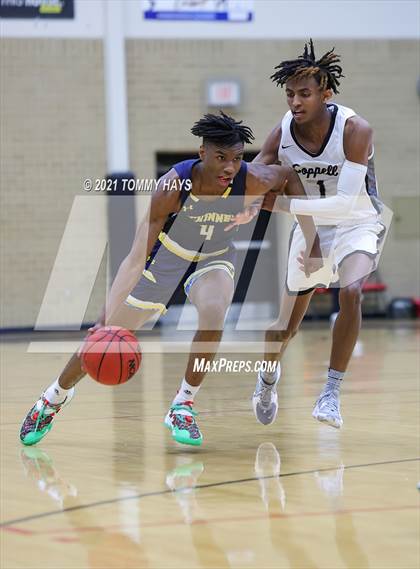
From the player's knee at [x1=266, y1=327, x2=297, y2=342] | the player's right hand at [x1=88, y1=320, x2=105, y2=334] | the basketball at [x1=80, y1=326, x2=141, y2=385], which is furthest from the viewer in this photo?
the player's knee at [x1=266, y1=327, x2=297, y2=342]

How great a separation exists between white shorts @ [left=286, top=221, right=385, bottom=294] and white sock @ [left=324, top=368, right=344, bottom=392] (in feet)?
1.92

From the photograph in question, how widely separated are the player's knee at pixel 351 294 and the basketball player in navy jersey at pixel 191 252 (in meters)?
0.60

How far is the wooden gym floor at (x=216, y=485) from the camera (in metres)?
3.38

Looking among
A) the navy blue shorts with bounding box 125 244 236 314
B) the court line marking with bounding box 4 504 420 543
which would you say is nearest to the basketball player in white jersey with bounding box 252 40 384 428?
the navy blue shorts with bounding box 125 244 236 314

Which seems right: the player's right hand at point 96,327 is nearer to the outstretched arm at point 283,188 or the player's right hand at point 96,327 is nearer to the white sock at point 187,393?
the white sock at point 187,393

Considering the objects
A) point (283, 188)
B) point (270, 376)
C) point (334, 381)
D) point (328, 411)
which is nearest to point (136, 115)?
point (270, 376)

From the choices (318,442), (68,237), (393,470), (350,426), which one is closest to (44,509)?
(393,470)

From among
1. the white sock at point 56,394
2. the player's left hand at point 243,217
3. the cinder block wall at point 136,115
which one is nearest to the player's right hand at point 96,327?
the white sock at point 56,394

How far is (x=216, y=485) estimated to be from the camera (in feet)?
14.9

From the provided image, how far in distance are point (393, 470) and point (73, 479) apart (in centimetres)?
144

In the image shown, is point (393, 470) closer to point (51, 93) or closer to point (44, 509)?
point (44, 509)

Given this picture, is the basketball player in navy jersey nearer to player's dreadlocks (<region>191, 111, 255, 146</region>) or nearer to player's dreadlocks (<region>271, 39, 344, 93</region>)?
player's dreadlocks (<region>191, 111, 255, 146</region>)

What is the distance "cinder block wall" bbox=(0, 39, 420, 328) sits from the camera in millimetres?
15539

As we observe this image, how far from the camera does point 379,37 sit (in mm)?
17031
